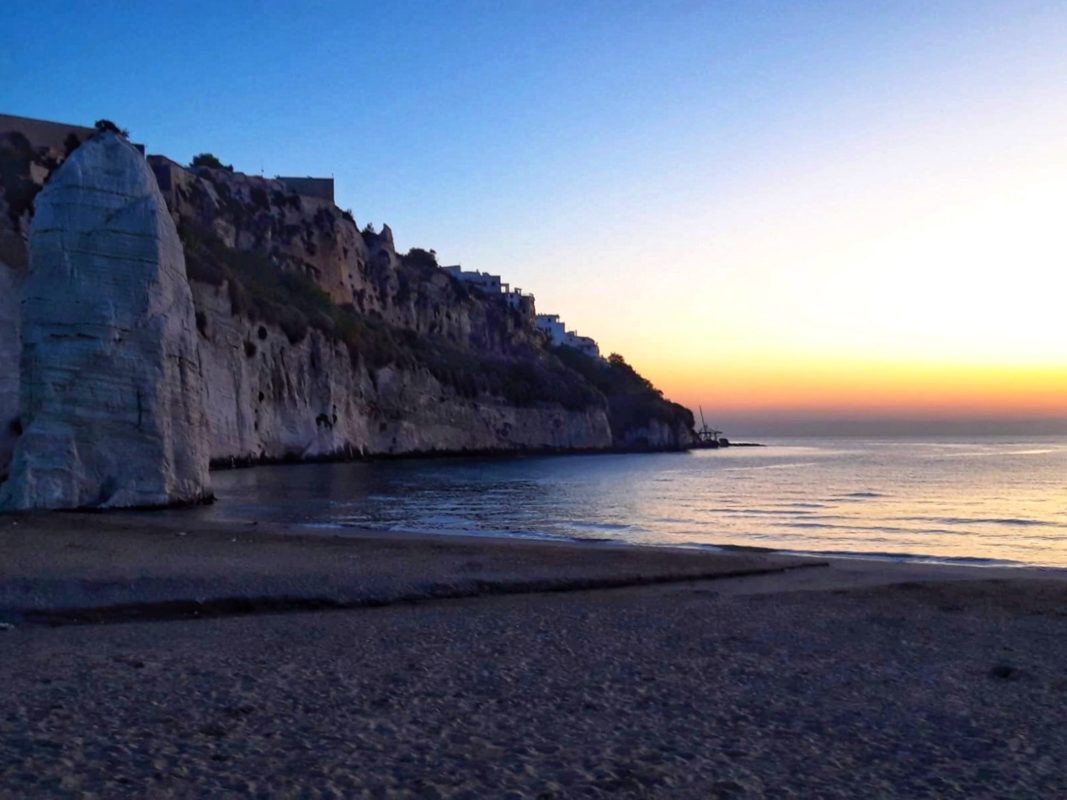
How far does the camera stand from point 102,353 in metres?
21.0

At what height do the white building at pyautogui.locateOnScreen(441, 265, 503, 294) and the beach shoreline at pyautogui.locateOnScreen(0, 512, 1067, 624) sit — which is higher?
the white building at pyautogui.locateOnScreen(441, 265, 503, 294)

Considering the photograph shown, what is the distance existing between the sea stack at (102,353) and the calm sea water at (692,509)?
236 centimetres

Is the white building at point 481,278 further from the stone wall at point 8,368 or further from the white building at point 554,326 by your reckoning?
the stone wall at point 8,368

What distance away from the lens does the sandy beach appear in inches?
186

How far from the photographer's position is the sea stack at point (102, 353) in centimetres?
2038

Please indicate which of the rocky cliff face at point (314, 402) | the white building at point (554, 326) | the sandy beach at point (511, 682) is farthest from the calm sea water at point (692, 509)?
the white building at point (554, 326)

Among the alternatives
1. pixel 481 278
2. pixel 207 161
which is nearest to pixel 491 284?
pixel 481 278

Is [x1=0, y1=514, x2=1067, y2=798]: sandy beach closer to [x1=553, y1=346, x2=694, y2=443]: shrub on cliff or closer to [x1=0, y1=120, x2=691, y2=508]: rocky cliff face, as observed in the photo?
[x1=0, y1=120, x2=691, y2=508]: rocky cliff face

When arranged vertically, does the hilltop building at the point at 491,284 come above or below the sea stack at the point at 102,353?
above

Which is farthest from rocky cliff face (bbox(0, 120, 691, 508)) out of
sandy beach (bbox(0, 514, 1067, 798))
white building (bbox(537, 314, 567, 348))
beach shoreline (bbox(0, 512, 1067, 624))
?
white building (bbox(537, 314, 567, 348))

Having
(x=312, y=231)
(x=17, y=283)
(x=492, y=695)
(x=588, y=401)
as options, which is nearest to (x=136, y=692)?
(x=492, y=695)

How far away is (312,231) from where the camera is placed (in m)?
74.9

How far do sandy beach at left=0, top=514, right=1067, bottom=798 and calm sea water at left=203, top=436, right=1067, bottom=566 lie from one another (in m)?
8.47

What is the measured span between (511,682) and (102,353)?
18.0 metres
